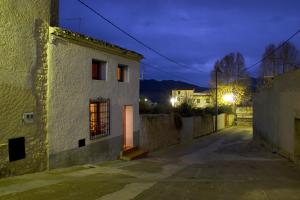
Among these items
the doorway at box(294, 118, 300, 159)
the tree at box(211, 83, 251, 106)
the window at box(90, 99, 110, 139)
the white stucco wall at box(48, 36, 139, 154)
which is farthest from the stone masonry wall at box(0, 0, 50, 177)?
the tree at box(211, 83, 251, 106)

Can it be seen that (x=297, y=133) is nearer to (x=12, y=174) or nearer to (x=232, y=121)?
(x=12, y=174)

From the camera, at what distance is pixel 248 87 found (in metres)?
74.2

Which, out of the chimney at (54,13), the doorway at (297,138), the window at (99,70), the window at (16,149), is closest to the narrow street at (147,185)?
the window at (16,149)

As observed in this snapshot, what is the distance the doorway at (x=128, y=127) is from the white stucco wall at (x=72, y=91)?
2.18 metres

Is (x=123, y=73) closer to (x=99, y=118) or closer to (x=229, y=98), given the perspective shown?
(x=99, y=118)

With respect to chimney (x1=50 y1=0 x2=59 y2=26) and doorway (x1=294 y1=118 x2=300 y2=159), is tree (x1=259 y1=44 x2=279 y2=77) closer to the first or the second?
doorway (x1=294 y1=118 x2=300 y2=159)

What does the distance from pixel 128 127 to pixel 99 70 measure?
4.24m

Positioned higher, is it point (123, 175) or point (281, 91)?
point (281, 91)

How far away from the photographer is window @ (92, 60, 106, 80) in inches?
626

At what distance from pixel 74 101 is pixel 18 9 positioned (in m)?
3.96

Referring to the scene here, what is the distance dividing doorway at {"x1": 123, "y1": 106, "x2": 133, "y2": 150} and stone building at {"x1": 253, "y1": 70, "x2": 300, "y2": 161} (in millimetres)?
7017

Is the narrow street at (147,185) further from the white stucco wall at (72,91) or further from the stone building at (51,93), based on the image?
the white stucco wall at (72,91)

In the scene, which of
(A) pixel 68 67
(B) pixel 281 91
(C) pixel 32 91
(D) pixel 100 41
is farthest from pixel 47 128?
(B) pixel 281 91

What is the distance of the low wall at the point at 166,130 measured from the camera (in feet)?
72.5
